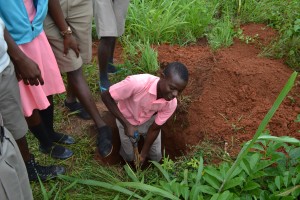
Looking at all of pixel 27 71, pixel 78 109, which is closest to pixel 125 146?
pixel 78 109

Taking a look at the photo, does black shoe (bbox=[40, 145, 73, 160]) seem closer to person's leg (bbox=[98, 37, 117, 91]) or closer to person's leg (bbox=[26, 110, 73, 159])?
person's leg (bbox=[26, 110, 73, 159])

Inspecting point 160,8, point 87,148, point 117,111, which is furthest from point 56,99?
point 160,8

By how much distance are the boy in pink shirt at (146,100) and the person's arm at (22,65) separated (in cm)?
59

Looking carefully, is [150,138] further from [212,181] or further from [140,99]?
[212,181]

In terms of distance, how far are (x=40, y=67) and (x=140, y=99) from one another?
0.70 meters

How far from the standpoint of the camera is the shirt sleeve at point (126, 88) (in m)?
2.59

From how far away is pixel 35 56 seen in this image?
2.35 m

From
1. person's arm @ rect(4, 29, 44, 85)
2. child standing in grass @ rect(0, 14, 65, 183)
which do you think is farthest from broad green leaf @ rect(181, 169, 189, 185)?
person's arm @ rect(4, 29, 44, 85)

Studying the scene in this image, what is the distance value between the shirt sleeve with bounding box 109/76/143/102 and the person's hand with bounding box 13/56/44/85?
56cm

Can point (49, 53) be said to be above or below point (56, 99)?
above

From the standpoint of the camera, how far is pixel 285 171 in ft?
7.02

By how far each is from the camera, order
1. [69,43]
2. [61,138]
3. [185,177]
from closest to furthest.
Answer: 1. [185,177]
2. [69,43]
3. [61,138]

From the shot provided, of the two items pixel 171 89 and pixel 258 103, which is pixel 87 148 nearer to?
pixel 171 89

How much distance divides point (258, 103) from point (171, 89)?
1.08 metres
